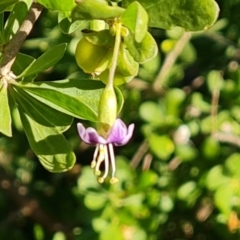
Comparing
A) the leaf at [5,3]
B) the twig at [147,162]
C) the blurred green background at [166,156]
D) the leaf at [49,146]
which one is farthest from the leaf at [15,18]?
the twig at [147,162]

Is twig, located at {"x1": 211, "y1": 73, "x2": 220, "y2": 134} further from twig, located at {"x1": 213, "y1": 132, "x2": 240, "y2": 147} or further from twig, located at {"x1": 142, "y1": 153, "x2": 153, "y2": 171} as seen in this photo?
twig, located at {"x1": 142, "y1": 153, "x2": 153, "y2": 171}

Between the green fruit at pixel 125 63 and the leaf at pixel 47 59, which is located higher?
the green fruit at pixel 125 63

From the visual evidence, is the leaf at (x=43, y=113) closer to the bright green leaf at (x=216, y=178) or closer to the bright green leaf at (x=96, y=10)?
the bright green leaf at (x=96, y=10)

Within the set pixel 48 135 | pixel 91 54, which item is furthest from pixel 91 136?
pixel 91 54

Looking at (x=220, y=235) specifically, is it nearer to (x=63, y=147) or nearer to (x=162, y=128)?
(x=162, y=128)

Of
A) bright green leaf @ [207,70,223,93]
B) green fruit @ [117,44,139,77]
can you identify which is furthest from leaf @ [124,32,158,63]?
bright green leaf @ [207,70,223,93]
